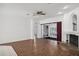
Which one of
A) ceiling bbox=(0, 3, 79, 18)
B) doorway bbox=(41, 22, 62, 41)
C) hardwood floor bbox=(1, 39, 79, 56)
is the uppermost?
ceiling bbox=(0, 3, 79, 18)

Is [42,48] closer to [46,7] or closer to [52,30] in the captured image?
[52,30]

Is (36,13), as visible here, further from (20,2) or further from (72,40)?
(72,40)

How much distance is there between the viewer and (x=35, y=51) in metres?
2.03

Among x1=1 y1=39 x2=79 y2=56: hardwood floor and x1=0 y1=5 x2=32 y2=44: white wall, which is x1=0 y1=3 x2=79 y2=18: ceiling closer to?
x1=0 y1=5 x2=32 y2=44: white wall

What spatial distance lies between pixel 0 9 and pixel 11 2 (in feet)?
0.72

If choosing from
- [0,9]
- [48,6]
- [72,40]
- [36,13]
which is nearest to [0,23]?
[0,9]

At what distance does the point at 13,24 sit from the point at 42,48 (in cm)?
62

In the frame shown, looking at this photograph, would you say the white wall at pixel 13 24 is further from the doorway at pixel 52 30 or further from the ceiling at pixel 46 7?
the doorway at pixel 52 30

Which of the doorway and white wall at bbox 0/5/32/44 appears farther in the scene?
the doorway

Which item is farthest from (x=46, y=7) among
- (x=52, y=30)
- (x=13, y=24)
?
(x=13, y=24)

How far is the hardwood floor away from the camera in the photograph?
1.94 meters

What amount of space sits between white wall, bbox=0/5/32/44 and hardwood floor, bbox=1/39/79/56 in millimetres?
112

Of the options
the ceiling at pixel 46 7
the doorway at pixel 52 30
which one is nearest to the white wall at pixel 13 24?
the ceiling at pixel 46 7

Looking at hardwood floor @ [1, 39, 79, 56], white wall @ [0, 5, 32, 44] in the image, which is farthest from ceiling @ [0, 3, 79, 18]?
hardwood floor @ [1, 39, 79, 56]
